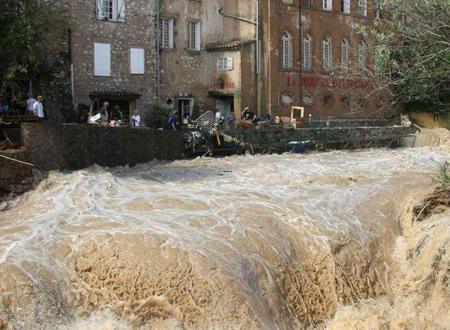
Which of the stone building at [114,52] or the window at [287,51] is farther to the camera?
the window at [287,51]

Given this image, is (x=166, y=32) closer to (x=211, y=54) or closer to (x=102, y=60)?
(x=211, y=54)

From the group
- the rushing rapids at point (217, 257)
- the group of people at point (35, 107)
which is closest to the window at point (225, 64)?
the group of people at point (35, 107)

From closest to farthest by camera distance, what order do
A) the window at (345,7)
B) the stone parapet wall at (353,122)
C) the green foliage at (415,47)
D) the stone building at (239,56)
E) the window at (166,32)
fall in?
the green foliage at (415,47), the window at (166,32), the stone building at (239,56), the stone parapet wall at (353,122), the window at (345,7)

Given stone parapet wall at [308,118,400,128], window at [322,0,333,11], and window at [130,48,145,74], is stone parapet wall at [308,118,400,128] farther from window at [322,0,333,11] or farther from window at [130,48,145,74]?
window at [130,48,145,74]

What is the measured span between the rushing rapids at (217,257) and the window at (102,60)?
14702mm

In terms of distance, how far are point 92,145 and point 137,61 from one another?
46.5 feet

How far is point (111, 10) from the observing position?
2959 cm

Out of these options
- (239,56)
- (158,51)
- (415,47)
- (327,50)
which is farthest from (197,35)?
(415,47)

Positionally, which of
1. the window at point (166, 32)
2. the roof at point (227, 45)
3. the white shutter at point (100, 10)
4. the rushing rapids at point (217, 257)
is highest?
the white shutter at point (100, 10)

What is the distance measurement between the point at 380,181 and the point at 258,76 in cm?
1688

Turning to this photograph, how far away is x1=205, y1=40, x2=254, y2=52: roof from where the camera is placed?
31.7 meters

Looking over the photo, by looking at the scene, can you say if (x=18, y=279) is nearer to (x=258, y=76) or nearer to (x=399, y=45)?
(x=399, y=45)

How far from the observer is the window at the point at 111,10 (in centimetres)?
2912

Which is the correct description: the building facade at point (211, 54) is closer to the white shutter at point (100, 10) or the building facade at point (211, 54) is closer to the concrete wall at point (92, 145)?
the white shutter at point (100, 10)
